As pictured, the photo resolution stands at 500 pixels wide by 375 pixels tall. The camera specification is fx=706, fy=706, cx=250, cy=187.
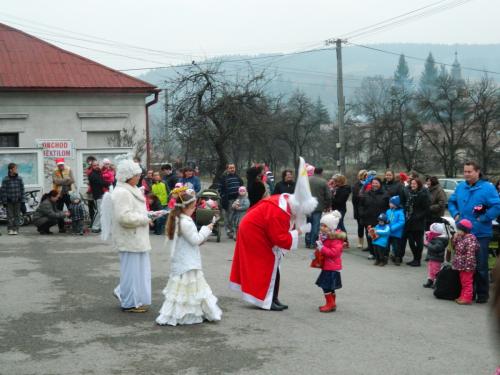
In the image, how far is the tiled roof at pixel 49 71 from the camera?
25250 mm

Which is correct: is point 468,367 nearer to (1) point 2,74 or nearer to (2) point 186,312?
(2) point 186,312

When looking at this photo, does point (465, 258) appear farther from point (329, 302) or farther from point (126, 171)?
point (126, 171)

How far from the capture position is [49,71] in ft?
85.5

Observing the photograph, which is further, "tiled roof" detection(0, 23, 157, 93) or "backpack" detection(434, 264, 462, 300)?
"tiled roof" detection(0, 23, 157, 93)

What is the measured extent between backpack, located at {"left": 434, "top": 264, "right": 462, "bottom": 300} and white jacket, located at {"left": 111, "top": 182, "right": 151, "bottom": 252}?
430 centimetres

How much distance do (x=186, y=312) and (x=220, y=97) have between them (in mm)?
15905

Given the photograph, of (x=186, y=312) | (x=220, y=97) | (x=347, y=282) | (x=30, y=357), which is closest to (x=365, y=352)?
(x=186, y=312)

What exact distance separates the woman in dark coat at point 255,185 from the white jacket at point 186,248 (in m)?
2.17

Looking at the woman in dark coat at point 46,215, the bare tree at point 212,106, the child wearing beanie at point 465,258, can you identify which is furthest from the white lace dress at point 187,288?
the bare tree at point 212,106

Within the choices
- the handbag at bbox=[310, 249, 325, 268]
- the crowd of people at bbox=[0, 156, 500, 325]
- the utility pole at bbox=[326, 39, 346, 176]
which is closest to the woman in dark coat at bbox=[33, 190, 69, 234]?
the crowd of people at bbox=[0, 156, 500, 325]

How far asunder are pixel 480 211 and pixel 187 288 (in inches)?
176

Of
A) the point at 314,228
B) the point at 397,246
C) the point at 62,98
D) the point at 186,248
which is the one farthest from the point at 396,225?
the point at 62,98

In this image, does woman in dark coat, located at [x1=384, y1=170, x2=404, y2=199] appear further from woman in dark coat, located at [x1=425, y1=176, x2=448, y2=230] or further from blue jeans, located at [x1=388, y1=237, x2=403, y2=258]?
blue jeans, located at [x1=388, y1=237, x2=403, y2=258]

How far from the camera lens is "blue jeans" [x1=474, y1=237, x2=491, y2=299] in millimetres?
9984
